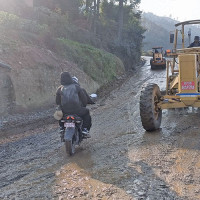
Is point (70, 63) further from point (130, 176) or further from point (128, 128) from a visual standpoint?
point (130, 176)

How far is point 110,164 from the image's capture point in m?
4.99

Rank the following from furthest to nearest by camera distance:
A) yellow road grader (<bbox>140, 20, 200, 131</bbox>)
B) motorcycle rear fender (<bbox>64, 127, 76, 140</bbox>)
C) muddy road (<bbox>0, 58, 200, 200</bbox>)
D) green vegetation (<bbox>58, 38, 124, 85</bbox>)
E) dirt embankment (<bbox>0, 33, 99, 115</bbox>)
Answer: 1. green vegetation (<bbox>58, 38, 124, 85</bbox>)
2. dirt embankment (<bbox>0, 33, 99, 115</bbox>)
3. yellow road grader (<bbox>140, 20, 200, 131</bbox>)
4. motorcycle rear fender (<bbox>64, 127, 76, 140</bbox>)
5. muddy road (<bbox>0, 58, 200, 200</bbox>)

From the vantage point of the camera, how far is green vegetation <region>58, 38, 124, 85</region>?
1708 centimetres

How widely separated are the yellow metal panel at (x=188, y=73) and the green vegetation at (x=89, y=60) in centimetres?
1052

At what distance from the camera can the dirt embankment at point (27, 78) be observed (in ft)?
34.2

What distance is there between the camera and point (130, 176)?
4.36 metres

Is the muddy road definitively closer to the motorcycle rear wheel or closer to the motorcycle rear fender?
the motorcycle rear wheel

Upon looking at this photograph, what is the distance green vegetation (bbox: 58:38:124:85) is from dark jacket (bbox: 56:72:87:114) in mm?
10705

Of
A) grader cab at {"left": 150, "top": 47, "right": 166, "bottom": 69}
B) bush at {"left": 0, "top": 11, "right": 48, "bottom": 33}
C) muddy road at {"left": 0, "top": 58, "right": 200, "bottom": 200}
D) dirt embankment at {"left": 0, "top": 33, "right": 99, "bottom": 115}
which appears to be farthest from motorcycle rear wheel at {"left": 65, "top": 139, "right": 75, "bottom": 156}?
grader cab at {"left": 150, "top": 47, "right": 166, "bottom": 69}

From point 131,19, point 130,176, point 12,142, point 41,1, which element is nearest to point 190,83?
point 130,176

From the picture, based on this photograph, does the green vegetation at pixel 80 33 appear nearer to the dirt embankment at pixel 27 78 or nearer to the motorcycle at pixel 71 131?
the dirt embankment at pixel 27 78

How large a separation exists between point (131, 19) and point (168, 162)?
39.0 metres

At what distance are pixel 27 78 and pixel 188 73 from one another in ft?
22.9

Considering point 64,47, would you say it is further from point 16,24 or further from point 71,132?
point 71,132
